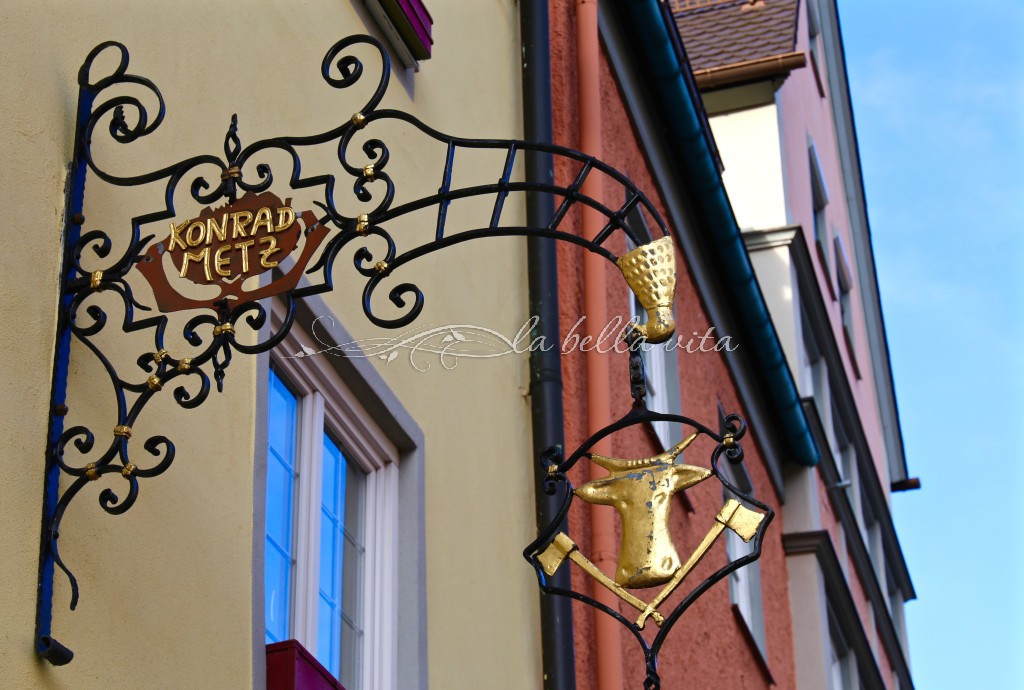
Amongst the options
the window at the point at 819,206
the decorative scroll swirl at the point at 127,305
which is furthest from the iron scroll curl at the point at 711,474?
the window at the point at 819,206

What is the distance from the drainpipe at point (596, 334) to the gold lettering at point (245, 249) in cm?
350

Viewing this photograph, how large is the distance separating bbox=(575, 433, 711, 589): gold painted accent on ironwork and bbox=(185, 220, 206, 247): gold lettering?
1.06 metres

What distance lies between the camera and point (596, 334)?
8938 millimetres

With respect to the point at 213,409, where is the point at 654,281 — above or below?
above

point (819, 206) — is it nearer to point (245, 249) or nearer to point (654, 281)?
→ point (654, 281)

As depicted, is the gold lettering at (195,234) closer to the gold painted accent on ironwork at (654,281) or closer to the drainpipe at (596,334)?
the gold painted accent on ironwork at (654,281)

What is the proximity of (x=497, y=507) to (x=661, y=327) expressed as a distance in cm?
339

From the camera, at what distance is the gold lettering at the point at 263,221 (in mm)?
4156

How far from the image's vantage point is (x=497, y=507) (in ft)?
24.4

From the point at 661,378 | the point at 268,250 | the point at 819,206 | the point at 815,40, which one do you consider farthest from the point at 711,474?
the point at 815,40

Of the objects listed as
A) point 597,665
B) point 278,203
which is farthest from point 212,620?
point 597,665

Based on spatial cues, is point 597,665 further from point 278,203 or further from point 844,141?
point 844,141

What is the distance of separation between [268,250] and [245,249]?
62 millimetres

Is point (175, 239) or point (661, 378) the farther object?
point (661, 378)
